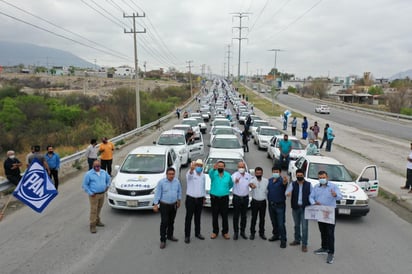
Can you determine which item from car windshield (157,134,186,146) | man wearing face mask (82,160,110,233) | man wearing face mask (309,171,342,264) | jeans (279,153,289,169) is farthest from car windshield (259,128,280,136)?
man wearing face mask (82,160,110,233)

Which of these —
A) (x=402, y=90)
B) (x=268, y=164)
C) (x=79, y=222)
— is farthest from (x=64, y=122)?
(x=402, y=90)

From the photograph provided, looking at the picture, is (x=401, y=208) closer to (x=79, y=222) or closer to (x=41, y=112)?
(x=79, y=222)

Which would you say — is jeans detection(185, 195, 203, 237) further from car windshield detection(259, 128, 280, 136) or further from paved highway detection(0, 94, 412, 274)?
car windshield detection(259, 128, 280, 136)

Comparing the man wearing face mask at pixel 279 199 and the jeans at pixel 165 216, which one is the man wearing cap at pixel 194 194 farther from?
the man wearing face mask at pixel 279 199

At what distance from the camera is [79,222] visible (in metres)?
8.04

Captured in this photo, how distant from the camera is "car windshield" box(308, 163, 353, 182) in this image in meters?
9.53

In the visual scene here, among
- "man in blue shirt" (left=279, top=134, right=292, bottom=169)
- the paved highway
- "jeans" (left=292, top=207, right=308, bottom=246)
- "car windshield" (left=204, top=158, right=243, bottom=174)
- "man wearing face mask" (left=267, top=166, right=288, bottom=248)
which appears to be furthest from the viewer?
"man in blue shirt" (left=279, top=134, right=292, bottom=169)

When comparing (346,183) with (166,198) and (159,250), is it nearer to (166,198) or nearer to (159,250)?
(166,198)

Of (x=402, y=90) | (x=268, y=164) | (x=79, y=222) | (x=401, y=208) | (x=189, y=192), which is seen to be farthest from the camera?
(x=402, y=90)

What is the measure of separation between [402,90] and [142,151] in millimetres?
65779

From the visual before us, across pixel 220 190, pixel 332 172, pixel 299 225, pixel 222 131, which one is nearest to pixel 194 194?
pixel 220 190

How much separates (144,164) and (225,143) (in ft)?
20.4

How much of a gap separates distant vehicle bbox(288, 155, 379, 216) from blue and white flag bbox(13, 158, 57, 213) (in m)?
6.74

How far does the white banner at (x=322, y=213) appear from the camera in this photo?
6.30 metres
